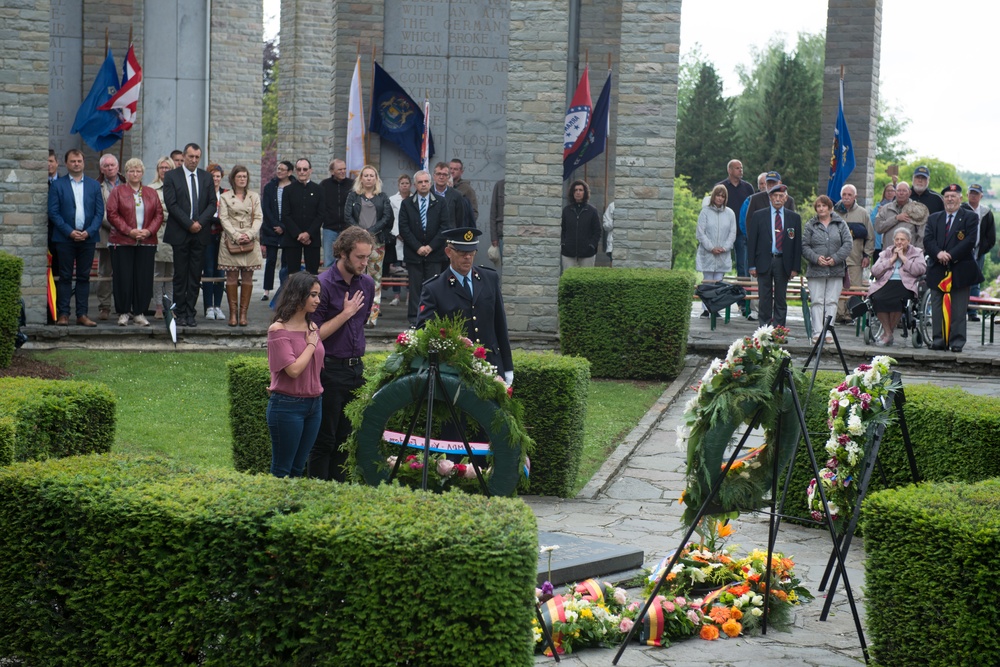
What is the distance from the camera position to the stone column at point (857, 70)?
70.6 ft

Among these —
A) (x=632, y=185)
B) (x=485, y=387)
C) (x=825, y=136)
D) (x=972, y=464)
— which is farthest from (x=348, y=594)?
(x=825, y=136)

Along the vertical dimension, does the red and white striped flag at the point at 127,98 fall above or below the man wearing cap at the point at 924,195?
above

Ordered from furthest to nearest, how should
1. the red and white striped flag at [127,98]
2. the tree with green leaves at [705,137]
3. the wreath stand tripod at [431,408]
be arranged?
the tree with green leaves at [705,137] < the red and white striped flag at [127,98] < the wreath stand tripod at [431,408]

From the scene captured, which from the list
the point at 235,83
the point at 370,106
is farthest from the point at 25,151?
the point at 235,83

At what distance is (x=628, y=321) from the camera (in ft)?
48.4

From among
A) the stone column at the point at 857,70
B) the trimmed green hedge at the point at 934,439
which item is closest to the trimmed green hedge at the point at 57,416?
the trimmed green hedge at the point at 934,439

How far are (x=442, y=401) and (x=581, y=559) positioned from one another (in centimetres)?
127

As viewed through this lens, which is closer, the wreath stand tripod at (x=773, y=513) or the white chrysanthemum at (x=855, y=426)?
the wreath stand tripod at (x=773, y=513)

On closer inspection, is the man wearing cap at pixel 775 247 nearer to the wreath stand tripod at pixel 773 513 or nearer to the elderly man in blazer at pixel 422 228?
the elderly man in blazer at pixel 422 228

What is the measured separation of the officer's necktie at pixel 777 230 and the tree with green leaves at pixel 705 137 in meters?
47.5

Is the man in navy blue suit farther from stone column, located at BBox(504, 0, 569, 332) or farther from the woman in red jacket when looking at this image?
stone column, located at BBox(504, 0, 569, 332)

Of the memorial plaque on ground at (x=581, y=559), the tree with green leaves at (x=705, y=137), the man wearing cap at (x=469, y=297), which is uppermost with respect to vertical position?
the tree with green leaves at (x=705, y=137)

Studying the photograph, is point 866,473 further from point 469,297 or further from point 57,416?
point 57,416

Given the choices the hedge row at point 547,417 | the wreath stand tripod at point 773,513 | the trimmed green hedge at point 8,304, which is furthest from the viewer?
the trimmed green hedge at point 8,304
